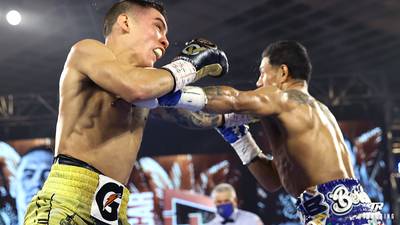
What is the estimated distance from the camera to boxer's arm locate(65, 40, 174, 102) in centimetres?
200

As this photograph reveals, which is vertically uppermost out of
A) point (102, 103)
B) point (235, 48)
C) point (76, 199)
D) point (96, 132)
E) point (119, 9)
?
point (235, 48)

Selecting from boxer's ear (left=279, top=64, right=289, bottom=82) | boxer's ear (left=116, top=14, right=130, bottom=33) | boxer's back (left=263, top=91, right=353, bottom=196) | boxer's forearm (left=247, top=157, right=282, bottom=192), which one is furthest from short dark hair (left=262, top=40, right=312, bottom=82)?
boxer's ear (left=116, top=14, right=130, bottom=33)

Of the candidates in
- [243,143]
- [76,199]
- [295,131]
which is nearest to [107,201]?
[76,199]

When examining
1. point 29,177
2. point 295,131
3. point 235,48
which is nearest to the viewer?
point 295,131

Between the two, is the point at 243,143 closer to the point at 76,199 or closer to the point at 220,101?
the point at 220,101

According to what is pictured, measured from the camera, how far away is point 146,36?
232cm

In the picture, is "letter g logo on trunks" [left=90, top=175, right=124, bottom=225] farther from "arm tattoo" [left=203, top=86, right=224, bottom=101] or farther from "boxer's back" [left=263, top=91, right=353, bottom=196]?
"boxer's back" [left=263, top=91, right=353, bottom=196]

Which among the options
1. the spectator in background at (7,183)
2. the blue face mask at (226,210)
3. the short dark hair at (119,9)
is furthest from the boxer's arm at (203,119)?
the spectator in background at (7,183)

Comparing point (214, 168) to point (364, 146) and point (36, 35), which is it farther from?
point (36, 35)

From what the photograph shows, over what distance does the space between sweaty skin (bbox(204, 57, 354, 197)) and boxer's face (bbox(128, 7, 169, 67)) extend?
0.97 feet

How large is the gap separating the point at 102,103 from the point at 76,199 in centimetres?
36

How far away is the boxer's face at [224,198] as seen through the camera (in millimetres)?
5078

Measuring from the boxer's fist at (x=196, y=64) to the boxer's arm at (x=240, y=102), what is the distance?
0.29 ft

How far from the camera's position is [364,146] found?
7523mm
